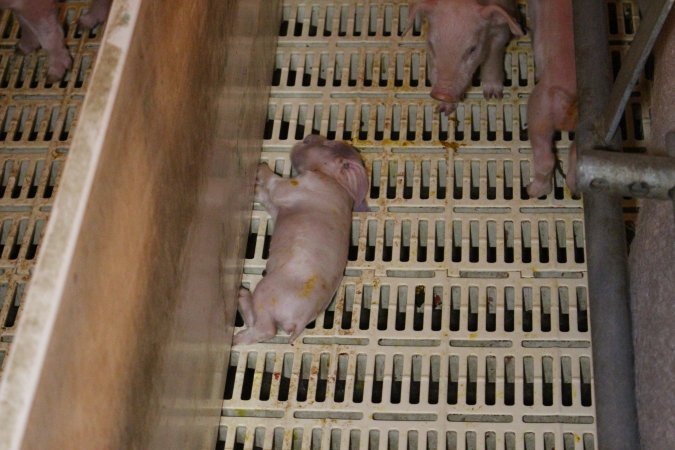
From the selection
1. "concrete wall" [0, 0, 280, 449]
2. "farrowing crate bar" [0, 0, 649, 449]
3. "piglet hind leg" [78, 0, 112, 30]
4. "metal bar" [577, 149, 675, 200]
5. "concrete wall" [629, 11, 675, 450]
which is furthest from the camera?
"piglet hind leg" [78, 0, 112, 30]

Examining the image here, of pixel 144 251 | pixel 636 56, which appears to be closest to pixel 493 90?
pixel 636 56

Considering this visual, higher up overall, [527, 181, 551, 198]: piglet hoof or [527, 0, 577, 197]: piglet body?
[527, 0, 577, 197]: piglet body

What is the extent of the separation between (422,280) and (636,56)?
631 mm

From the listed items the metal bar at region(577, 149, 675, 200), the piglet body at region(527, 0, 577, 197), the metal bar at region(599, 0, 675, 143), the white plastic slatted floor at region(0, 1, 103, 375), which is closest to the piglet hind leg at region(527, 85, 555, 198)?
the piglet body at region(527, 0, 577, 197)

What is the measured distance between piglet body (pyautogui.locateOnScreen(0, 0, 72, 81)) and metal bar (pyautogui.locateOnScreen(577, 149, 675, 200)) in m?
1.21

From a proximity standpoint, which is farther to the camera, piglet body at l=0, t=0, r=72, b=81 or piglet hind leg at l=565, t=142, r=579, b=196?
piglet body at l=0, t=0, r=72, b=81

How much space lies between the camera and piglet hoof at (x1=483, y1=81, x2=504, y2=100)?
1867 millimetres

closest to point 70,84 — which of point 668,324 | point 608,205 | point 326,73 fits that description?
point 326,73

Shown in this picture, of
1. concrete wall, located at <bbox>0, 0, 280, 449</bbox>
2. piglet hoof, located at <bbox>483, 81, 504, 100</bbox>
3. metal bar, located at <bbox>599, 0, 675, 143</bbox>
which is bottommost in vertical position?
concrete wall, located at <bbox>0, 0, 280, 449</bbox>

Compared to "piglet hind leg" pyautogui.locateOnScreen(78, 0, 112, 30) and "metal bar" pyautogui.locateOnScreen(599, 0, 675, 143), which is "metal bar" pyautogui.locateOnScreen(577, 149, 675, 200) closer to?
"metal bar" pyautogui.locateOnScreen(599, 0, 675, 143)

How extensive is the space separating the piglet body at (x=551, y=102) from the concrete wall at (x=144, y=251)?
0.52 m

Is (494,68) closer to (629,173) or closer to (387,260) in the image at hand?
(387,260)

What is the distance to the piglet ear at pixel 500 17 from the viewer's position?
1815 mm

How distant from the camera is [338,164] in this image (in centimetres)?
171
